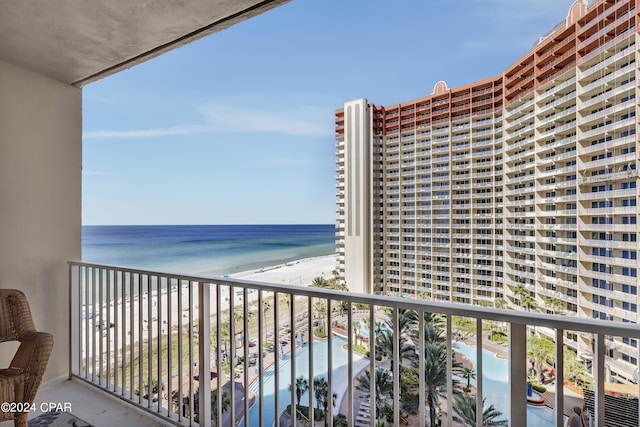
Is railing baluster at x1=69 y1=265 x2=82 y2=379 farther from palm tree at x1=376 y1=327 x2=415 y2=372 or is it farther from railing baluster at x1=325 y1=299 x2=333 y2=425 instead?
palm tree at x1=376 y1=327 x2=415 y2=372

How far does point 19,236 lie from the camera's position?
227cm

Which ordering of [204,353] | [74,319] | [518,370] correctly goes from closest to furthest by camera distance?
[518,370] → [204,353] → [74,319]

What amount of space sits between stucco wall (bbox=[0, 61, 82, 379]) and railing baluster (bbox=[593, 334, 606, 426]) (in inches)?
127

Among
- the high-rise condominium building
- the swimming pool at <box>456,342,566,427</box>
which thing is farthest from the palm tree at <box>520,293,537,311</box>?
the swimming pool at <box>456,342,566,427</box>

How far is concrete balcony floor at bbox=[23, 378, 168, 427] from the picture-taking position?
191 cm

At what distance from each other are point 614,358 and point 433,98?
303 cm

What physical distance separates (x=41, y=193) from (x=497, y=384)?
3508 mm

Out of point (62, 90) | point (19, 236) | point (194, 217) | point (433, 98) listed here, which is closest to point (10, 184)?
point (19, 236)

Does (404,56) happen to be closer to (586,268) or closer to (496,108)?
(496,108)

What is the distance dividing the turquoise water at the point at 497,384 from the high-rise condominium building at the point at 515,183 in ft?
2.99

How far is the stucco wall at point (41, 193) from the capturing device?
2230 mm

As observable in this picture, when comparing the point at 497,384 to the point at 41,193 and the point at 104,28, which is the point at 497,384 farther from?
the point at 41,193

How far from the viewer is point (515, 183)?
10.6 feet

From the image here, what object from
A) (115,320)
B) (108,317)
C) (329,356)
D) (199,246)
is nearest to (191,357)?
(115,320)
